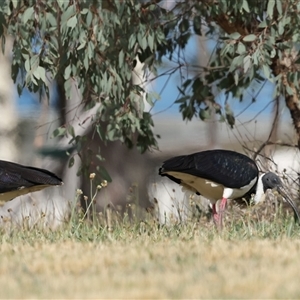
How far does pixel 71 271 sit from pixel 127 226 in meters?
2.90

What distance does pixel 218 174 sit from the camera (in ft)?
27.7

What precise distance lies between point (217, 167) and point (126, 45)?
167 centimetres

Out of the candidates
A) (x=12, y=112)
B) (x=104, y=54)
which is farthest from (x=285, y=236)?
(x=12, y=112)

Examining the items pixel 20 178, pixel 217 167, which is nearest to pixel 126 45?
pixel 217 167

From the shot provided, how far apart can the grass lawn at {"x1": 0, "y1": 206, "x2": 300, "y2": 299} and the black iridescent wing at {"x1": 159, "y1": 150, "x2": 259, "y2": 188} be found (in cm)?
109

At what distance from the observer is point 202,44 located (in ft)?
54.5

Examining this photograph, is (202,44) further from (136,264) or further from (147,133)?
(136,264)

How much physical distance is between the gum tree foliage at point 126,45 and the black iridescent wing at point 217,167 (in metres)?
0.81

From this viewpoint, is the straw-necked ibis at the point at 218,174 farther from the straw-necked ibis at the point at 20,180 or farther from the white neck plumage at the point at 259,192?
the straw-necked ibis at the point at 20,180

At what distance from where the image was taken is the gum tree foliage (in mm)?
8242

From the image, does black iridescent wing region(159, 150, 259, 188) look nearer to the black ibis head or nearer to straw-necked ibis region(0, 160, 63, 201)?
the black ibis head

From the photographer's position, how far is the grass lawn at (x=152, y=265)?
15.0 feet

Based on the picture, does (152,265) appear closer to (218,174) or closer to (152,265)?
(152,265)

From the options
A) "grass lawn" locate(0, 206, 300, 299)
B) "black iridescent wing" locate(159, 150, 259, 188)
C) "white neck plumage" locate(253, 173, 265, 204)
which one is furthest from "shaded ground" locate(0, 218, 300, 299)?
"white neck plumage" locate(253, 173, 265, 204)
